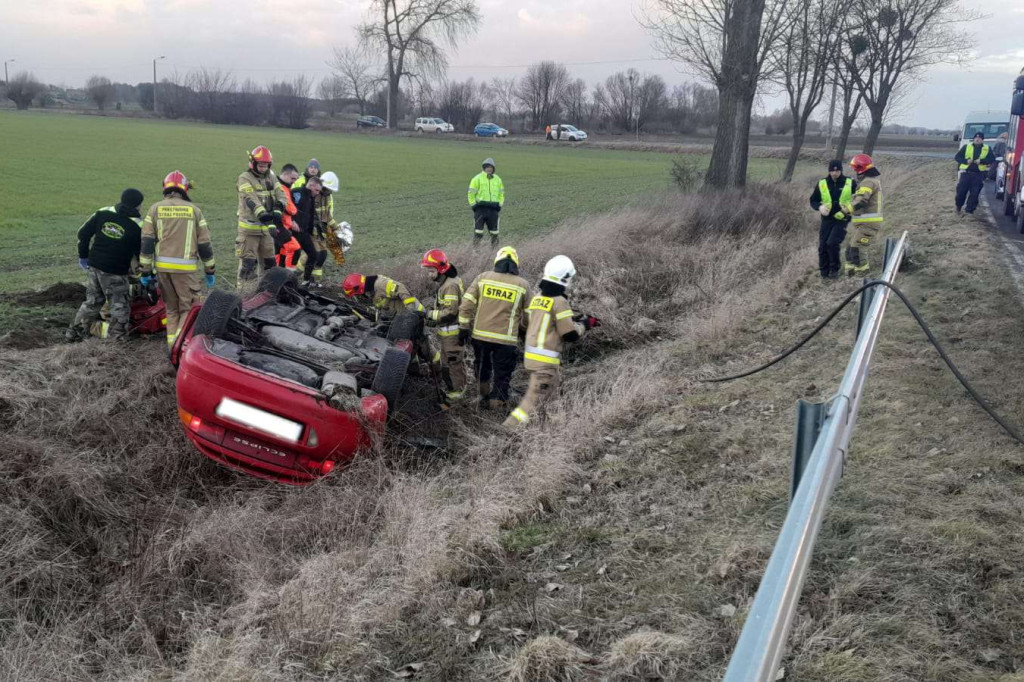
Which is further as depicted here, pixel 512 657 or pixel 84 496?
pixel 84 496

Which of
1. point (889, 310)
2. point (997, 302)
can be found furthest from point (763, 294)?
point (997, 302)

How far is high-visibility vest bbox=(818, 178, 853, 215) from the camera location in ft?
32.2

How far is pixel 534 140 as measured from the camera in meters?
57.1

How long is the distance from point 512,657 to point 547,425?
8.92ft

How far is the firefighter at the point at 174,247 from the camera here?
742 centimetres

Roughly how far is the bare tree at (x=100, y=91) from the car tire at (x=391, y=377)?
88.7m

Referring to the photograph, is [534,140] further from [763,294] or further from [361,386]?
[361,386]

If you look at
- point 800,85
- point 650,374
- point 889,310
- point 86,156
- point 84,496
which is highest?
point 800,85

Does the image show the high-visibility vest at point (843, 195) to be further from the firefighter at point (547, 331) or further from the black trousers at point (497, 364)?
the black trousers at point (497, 364)

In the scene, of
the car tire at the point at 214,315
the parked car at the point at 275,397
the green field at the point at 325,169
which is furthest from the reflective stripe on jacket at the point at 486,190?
the car tire at the point at 214,315

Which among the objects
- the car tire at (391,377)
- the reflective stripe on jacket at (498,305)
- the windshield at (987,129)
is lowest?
the car tire at (391,377)

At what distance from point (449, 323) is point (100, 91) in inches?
3591

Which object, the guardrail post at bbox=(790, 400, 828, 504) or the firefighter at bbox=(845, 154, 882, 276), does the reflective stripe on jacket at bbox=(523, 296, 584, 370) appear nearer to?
the guardrail post at bbox=(790, 400, 828, 504)

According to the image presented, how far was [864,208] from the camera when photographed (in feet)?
32.4
